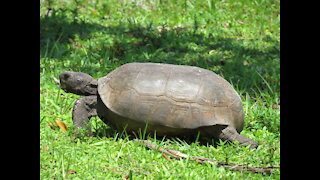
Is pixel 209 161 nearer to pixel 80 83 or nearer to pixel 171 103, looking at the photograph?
pixel 171 103

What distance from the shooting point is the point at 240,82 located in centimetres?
612

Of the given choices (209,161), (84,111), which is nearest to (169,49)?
(84,111)

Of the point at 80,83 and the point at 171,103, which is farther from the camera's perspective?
the point at 80,83

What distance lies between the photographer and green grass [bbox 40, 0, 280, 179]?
368 centimetres

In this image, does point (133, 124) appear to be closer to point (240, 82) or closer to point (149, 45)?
point (240, 82)

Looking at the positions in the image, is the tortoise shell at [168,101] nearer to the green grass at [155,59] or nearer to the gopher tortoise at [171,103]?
the gopher tortoise at [171,103]

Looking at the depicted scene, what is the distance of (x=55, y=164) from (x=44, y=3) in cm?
551

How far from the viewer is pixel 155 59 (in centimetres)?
672

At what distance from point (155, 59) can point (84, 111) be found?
2.44m

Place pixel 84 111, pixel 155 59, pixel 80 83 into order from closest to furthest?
pixel 84 111 < pixel 80 83 < pixel 155 59

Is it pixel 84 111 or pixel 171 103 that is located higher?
pixel 171 103

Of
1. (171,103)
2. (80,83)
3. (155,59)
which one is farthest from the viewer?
(155,59)

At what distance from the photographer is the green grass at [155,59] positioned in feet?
12.1

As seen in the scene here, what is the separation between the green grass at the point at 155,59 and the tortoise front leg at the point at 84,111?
0.11m
